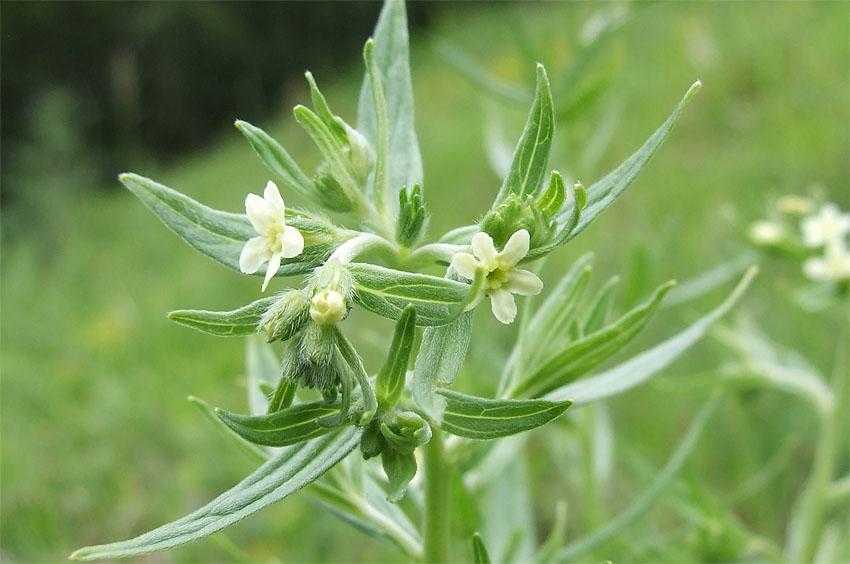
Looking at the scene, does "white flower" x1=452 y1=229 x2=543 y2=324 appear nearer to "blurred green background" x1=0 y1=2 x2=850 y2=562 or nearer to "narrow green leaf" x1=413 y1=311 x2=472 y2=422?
"narrow green leaf" x1=413 y1=311 x2=472 y2=422

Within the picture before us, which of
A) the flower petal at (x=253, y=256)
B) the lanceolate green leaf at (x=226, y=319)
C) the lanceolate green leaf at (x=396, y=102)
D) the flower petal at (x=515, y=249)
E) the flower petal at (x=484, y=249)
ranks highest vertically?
the lanceolate green leaf at (x=396, y=102)

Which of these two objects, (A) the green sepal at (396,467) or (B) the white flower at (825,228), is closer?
(A) the green sepal at (396,467)

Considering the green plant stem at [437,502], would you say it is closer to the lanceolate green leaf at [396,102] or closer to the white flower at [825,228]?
the lanceolate green leaf at [396,102]

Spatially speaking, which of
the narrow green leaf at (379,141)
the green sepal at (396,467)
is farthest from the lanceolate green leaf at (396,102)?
the green sepal at (396,467)

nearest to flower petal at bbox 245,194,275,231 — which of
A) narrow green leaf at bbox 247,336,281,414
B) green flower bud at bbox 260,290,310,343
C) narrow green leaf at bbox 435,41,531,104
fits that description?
green flower bud at bbox 260,290,310,343

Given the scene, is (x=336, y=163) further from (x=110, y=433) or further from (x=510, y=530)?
(x=110, y=433)

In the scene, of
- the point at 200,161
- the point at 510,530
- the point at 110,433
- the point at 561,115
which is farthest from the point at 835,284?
the point at 200,161
